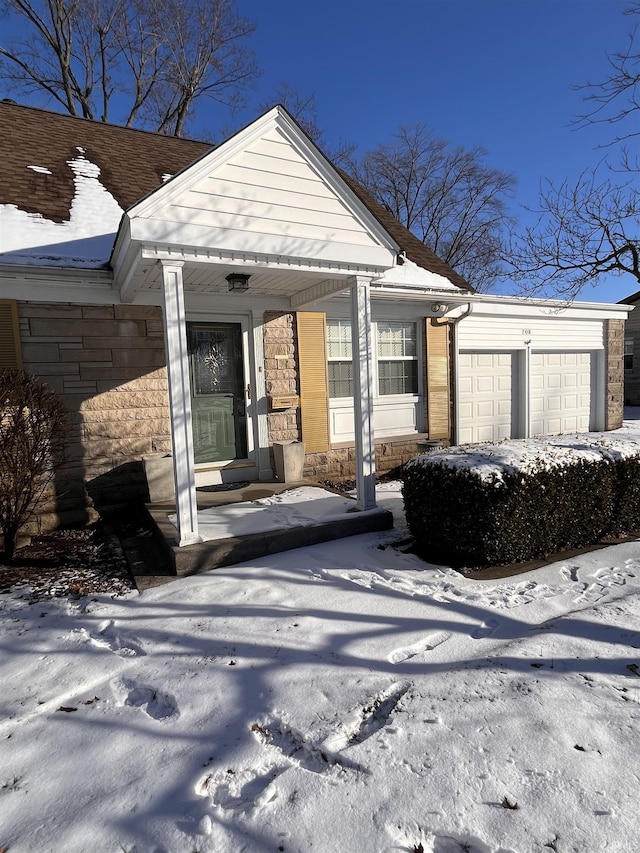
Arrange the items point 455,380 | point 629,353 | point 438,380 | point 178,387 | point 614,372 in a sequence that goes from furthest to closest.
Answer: point 629,353
point 614,372
point 455,380
point 438,380
point 178,387

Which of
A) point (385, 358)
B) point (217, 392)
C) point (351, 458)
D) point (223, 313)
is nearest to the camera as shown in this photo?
point (223, 313)

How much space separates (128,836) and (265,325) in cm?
592

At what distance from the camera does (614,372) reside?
11.7 m

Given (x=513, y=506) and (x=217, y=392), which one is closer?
(x=513, y=506)

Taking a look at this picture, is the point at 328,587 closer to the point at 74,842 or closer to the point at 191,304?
the point at 74,842

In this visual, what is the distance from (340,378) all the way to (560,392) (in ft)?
19.5

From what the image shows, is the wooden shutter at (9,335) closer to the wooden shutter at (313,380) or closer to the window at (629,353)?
the wooden shutter at (313,380)

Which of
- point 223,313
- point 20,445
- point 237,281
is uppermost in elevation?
point 237,281

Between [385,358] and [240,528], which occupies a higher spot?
[385,358]

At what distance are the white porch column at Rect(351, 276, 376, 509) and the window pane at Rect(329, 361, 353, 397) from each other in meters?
2.36

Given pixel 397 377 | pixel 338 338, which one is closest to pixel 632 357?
pixel 397 377

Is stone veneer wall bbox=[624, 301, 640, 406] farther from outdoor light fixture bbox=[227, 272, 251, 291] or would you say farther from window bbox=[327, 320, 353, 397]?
outdoor light fixture bbox=[227, 272, 251, 291]

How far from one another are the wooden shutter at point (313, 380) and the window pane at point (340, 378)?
0.27 m

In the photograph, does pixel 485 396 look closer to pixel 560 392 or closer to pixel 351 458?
pixel 560 392
